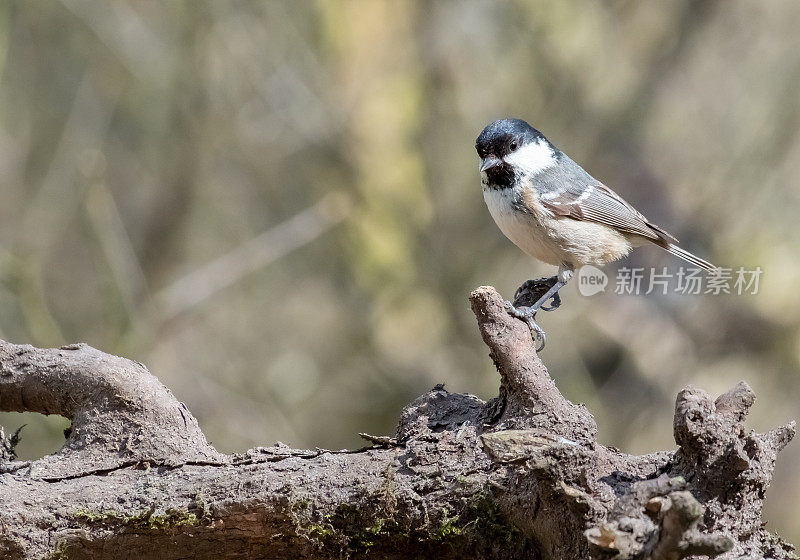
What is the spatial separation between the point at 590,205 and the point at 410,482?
7.06 feet

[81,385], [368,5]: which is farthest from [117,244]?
[81,385]

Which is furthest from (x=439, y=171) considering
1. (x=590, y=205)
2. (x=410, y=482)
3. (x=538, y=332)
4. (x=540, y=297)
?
(x=410, y=482)

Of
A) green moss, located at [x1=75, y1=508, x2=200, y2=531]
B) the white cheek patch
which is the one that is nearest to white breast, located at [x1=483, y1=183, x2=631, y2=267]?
the white cheek patch

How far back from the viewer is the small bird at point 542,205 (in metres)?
3.48

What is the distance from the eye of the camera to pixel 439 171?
549 centimetres

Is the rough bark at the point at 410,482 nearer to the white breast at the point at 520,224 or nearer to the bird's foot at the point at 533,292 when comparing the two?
the bird's foot at the point at 533,292

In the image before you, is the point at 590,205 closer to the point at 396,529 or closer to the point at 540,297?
the point at 540,297

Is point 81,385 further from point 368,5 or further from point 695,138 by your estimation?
point 695,138

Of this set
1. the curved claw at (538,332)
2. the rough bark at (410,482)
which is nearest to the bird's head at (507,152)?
the curved claw at (538,332)

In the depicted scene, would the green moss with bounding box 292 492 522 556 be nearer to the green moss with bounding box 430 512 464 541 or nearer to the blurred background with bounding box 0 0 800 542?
the green moss with bounding box 430 512 464 541

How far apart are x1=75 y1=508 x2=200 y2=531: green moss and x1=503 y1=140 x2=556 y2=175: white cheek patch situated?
2074mm

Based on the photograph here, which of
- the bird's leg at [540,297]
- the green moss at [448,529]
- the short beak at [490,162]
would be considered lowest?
the green moss at [448,529]

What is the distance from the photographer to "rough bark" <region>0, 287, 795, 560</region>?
5.56ft

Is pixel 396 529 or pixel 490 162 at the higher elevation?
pixel 490 162
